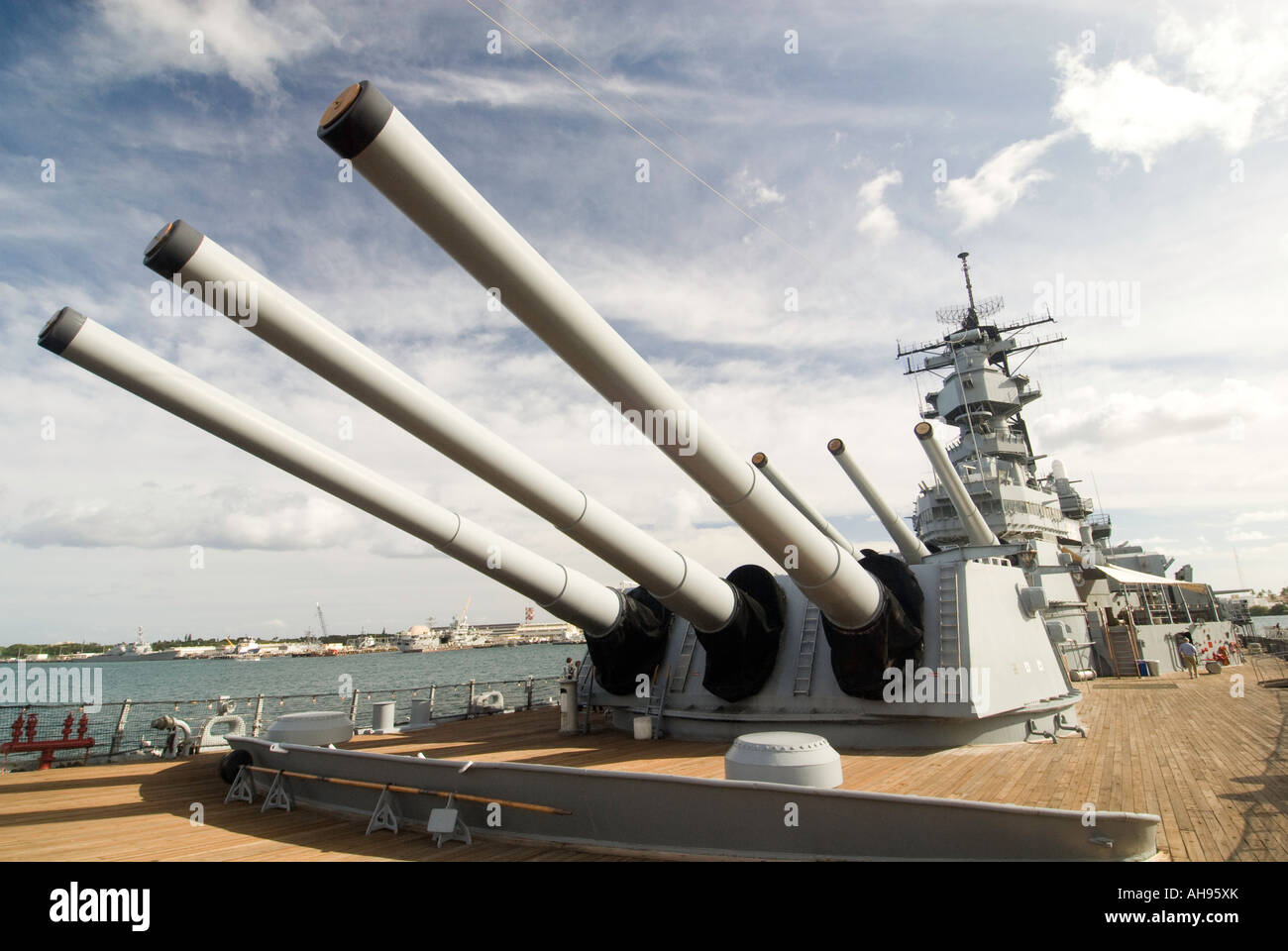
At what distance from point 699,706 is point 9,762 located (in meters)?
9.62

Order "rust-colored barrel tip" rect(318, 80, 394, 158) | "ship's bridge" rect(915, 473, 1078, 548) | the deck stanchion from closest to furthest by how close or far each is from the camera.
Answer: "rust-colored barrel tip" rect(318, 80, 394, 158), the deck stanchion, "ship's bridge" rect(915, 473, 1078, 548)

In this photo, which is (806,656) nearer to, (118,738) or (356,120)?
(356,120)

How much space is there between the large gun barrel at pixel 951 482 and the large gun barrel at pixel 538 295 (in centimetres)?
410

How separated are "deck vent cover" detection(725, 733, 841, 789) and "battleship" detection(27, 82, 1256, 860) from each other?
18 mm

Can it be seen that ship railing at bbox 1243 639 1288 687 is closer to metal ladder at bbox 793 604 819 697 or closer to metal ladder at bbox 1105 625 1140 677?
metal ladder at bbox 1105 625 1140 677

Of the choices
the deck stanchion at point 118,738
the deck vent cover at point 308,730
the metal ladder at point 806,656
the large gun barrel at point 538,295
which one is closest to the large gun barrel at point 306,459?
the deck vent cover at point 308,730

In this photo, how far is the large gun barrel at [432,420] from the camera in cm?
438

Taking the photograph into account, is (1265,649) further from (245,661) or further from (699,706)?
(245,661)

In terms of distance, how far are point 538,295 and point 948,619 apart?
7.09 metres

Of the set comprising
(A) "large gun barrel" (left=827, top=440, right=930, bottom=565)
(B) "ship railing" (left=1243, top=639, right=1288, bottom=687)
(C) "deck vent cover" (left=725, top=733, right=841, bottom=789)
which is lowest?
(B) "ship railing" (left=1243, top=639, right=1288, bottom=687)

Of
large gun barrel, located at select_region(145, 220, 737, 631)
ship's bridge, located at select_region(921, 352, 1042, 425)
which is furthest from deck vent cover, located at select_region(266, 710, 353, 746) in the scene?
ship's bridge, located at select_region(921, 352, 1042, 425)

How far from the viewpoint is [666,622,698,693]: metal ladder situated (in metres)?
10.2

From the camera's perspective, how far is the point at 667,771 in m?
7.34
